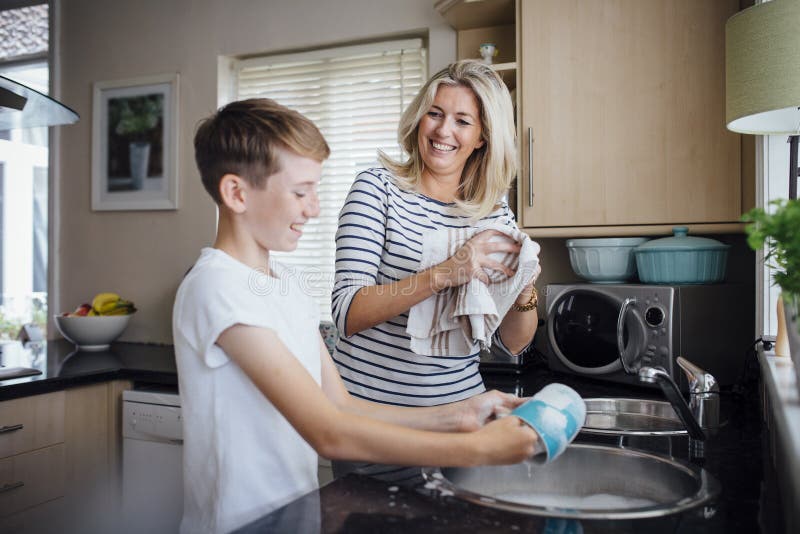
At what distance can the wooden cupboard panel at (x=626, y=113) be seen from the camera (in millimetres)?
1854

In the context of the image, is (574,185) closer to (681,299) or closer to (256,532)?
(681,299)

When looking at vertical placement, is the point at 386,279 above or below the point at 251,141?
below

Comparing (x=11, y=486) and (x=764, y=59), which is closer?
(x=764, y=59)

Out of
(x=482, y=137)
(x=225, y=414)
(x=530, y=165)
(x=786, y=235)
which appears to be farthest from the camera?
(x=530, y=165)

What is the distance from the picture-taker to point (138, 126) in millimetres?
3051

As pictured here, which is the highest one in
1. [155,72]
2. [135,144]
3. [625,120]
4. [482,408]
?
[155,72]

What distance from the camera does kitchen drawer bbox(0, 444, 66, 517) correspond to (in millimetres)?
2029

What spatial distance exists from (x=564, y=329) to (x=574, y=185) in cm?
43

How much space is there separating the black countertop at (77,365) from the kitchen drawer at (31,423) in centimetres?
3

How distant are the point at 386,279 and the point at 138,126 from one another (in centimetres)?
208

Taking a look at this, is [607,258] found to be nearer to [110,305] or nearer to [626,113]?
[626,113]

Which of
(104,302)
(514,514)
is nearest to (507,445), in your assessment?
(514,514)

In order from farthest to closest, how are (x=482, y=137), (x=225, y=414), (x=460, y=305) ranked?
(x=482, y=137), (x=460, y=305), (x=225, y=414)

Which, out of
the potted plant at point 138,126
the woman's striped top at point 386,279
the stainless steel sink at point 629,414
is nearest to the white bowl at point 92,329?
the potted plant at point 138,126
